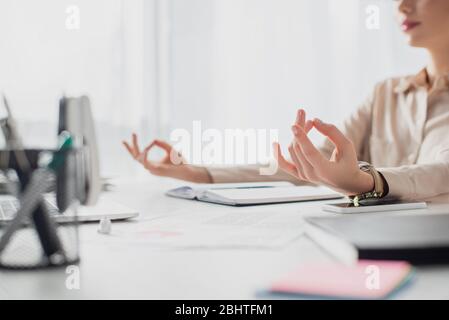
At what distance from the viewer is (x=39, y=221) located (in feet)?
1.57

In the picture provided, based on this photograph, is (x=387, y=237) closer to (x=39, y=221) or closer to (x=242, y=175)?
(x=39, y=221)

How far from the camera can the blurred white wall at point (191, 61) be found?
2.13 m

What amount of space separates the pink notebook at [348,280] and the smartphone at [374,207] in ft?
1.13

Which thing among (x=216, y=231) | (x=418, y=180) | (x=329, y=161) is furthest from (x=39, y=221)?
(x=418, y=180)

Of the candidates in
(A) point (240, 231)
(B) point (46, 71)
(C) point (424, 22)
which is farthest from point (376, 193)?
(B) point (46, 71)

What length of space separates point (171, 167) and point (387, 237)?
0.81 metres

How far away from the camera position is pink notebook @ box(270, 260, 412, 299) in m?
0.39

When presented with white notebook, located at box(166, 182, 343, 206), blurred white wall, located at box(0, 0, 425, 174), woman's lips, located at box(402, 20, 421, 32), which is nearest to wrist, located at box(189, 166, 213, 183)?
white notebook, located at box(166, 182, 343, 206)

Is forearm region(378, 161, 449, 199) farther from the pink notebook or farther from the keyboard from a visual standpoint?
the keyboard

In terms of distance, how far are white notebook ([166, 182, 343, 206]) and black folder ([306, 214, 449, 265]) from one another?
0.32 m

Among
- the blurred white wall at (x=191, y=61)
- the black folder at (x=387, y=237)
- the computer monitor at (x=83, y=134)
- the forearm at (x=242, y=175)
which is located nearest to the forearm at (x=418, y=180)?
the black folder at (x=387, y=237)

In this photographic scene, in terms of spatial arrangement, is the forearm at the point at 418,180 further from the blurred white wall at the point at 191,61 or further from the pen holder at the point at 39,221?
the blurred white wall at the point at 191,61

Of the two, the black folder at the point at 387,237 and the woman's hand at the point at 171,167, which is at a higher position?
the black folder at the point at 387,237

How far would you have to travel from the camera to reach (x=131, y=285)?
43 centimetres
